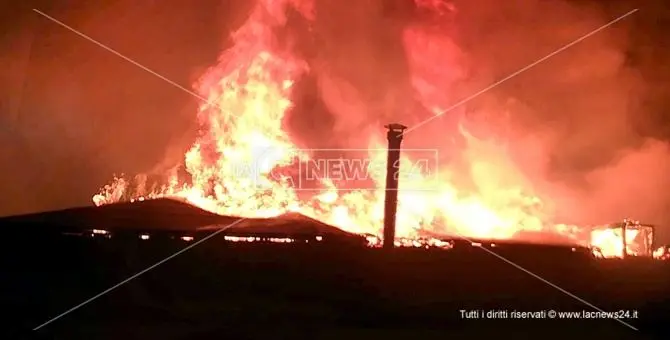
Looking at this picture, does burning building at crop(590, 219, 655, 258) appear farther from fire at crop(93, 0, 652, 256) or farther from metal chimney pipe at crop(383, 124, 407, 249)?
metal chimney pipe at crop(383, 124, 407, 249)

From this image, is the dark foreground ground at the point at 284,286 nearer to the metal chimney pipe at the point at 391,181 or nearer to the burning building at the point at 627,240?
the metal chimney pipe at the point at 391,181

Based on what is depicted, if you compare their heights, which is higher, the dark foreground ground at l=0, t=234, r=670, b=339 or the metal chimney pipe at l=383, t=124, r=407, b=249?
the metal chimney pipe at l=383, t=124, r=407, b=249

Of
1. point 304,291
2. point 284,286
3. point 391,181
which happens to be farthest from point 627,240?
point 284,286

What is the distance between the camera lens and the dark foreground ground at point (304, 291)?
23.1 ft

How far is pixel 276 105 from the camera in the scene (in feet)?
39.5

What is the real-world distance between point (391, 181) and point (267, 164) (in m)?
2.53

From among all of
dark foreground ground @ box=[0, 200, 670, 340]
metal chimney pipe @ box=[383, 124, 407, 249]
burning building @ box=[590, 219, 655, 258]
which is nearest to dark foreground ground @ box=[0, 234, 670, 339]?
dark foreground ground @ box=[0, 200, 670, 340]

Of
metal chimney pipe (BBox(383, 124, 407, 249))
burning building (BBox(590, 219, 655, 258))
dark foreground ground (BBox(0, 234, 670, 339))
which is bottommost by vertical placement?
dark foreground ground (BBox(0, 234, 670, 339))

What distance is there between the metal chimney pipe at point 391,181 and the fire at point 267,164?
0.49m

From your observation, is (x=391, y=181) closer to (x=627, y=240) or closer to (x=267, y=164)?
(x=267, y=164)

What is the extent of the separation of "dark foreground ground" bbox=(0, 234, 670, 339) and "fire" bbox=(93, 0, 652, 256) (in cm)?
205

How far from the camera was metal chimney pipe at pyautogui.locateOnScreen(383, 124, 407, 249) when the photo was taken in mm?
10492

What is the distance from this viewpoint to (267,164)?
11141 mm

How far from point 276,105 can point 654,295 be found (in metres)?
7.93
